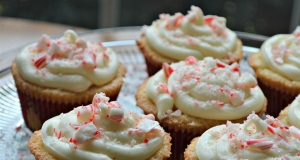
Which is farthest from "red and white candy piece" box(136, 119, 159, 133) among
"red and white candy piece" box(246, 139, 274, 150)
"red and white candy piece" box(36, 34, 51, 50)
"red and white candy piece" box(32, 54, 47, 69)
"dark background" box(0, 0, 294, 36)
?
"dark background" box(0, 0, 294, 36)

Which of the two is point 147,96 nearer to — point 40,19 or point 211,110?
point 211,110

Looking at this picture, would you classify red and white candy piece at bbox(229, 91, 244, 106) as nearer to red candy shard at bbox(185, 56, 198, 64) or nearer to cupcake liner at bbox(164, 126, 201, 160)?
cupcake liner at bbox(164, 126, 201, 160)

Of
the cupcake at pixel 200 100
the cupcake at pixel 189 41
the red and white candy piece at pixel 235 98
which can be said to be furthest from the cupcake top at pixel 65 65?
the red and white candy piece at pixel 235 98

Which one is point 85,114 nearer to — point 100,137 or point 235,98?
point 100,137

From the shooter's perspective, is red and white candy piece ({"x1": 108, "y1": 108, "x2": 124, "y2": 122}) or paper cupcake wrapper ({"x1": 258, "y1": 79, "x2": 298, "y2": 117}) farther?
paper cupcake wrapper ({"x1": 258, "y1": 79, "x2": 298, "y2": 117})

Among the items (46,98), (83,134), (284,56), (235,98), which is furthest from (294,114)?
(46,98)

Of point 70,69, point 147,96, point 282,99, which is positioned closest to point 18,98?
point 70,69
